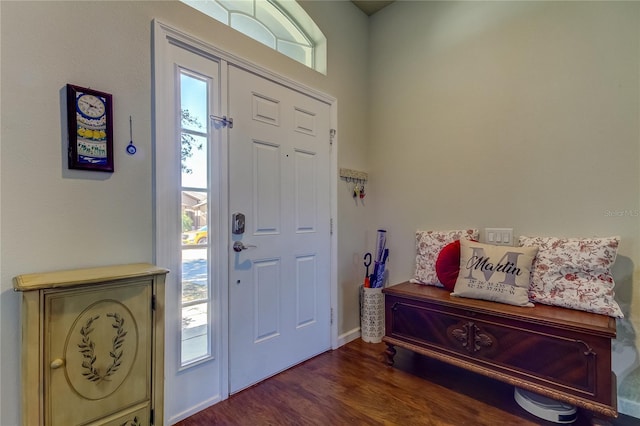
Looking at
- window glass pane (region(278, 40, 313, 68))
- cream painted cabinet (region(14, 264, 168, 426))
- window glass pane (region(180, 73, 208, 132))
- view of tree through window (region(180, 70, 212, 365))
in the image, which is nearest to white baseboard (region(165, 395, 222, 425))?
view of tree through window (region(180, 70, 212, 365))

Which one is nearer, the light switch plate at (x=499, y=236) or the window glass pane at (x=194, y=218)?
the window glass pane at (x=194, y=218)

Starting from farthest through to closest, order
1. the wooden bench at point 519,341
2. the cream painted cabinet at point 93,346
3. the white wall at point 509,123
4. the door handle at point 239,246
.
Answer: the door handle at point 239,246 < the white wall at point 509,123 < the wooden bench at point 519,341 < the cream painted cabinet at point 93,346

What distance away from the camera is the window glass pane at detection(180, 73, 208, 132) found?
5.70 feet

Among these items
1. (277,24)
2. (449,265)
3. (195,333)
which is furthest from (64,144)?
(449,265)

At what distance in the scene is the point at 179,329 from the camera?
1698 millimetres

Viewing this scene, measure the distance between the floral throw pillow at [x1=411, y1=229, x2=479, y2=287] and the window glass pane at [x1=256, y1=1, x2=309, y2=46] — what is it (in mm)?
1869

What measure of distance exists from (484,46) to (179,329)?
2.80 metres

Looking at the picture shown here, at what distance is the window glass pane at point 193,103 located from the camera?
1.74 m

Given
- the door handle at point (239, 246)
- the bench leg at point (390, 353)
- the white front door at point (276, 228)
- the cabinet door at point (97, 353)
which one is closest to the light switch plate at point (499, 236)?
the bench leg at point (390, 353)

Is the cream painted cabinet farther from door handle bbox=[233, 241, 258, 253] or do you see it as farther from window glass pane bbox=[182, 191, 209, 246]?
door handle bbox=[233, 241, 258, 253]

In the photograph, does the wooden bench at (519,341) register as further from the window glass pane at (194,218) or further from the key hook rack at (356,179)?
the window glass pane at (194,218)

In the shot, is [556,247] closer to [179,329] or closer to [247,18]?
[179,329]

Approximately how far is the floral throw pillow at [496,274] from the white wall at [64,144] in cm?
191

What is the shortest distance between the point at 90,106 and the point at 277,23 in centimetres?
149
